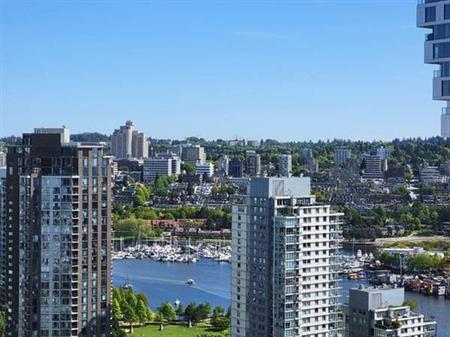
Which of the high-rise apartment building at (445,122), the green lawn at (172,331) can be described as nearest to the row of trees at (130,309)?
the green lawn at (172,331)

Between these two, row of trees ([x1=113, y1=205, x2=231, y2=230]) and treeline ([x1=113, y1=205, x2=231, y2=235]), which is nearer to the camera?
treeline ([x1=113, y1=205, x2=231, y2=235])

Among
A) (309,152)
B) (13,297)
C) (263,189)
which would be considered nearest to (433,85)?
(263,189)

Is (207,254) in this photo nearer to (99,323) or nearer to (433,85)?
(99,323)

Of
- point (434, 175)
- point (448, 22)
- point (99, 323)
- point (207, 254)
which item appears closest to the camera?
point (448, 22)

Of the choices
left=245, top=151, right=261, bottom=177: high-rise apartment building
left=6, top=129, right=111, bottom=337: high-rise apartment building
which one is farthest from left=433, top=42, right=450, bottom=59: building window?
left=245, top=151, right=261, bottom=177: high-rise apartment building

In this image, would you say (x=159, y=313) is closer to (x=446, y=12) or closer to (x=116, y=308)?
(x=116, y=308)

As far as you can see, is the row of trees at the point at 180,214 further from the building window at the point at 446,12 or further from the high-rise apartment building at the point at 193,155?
the building window at the point at 446,12

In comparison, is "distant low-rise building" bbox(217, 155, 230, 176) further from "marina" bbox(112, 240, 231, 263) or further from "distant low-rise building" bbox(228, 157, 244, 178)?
"marina" bbox(112, 240, 231, 263)
